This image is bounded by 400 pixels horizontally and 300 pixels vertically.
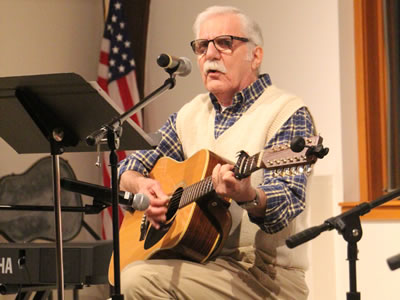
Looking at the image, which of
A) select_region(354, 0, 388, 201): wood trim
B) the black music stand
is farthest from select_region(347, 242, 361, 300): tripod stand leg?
select_region(354, 0, 388, 201): wood trim

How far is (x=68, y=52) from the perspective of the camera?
529 cm

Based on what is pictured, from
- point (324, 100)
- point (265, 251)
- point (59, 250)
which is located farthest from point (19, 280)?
point (324, 100)

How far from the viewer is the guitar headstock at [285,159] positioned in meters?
2.25

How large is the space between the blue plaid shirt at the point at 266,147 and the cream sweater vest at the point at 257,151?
0.03m

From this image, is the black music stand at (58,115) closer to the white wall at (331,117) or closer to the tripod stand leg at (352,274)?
the tripod stand leg at (352,274)

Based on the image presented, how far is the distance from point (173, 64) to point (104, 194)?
49 cm

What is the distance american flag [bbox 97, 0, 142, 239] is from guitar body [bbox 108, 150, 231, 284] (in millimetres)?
2037

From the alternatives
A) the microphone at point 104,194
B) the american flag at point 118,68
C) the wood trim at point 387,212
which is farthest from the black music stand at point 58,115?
the american flag at point 118,68

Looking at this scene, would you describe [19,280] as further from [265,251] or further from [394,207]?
[394,207]

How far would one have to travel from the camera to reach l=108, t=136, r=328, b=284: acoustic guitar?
245cm

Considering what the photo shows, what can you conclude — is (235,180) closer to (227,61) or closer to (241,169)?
(241,169)

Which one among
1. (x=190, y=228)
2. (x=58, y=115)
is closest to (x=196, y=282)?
(x=190, y=228)

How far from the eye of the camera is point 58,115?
260 cm

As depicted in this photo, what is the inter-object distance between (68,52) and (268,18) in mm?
1646
